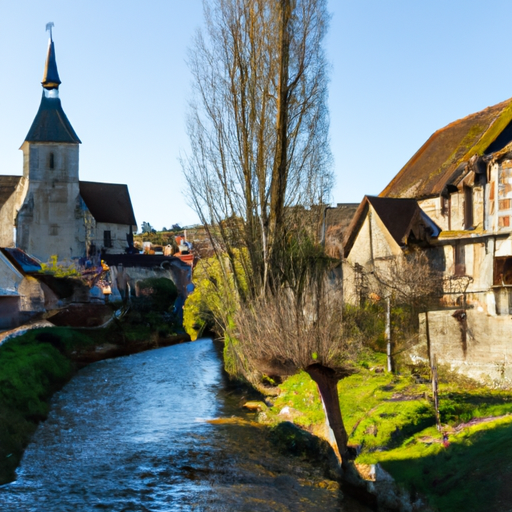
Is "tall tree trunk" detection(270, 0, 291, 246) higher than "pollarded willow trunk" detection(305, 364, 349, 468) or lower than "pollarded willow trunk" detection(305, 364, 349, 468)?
higher

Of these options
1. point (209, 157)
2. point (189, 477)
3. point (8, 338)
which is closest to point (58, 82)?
point (8, 338)

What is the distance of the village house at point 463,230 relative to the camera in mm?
16219

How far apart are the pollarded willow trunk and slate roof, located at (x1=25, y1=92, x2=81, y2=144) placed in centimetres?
4562

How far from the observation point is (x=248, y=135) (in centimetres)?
2105

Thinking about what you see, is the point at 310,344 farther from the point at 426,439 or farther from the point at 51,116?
the point at 51,116

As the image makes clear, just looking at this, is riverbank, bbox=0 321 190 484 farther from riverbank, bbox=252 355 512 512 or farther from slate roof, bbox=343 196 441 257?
slate roof, bbox=343 196 441 257

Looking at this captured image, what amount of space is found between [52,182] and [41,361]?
3288 cm

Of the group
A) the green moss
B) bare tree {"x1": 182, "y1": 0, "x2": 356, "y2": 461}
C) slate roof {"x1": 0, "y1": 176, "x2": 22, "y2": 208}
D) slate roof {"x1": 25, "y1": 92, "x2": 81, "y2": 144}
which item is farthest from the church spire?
the green moss

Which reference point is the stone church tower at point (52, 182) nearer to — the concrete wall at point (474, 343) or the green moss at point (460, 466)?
the concrete wall at point (474, 343)

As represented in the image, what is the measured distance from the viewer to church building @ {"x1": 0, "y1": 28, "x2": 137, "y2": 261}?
54.2 metres

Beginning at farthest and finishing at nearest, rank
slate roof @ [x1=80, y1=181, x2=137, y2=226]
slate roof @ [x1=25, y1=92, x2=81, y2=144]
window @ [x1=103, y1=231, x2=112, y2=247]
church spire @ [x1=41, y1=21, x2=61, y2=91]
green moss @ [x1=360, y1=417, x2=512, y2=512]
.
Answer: slate roof @ [x1=80, y1=181, x2=137, y2=226], window @ [x1=103, y1=231, x2=112, y2=247], church spire @ [x1=41, y1=21, x2=61, y2=91], slate roof @ [x1=25, y1=92, x2=81, y2=144], green moss @ [x1=360, y1=417, x2=512, y2=512]

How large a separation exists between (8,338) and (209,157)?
11333 millimetres

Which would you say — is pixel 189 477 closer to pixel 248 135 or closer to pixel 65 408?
pixel 65 408

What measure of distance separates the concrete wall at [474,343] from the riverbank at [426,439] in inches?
15.8
